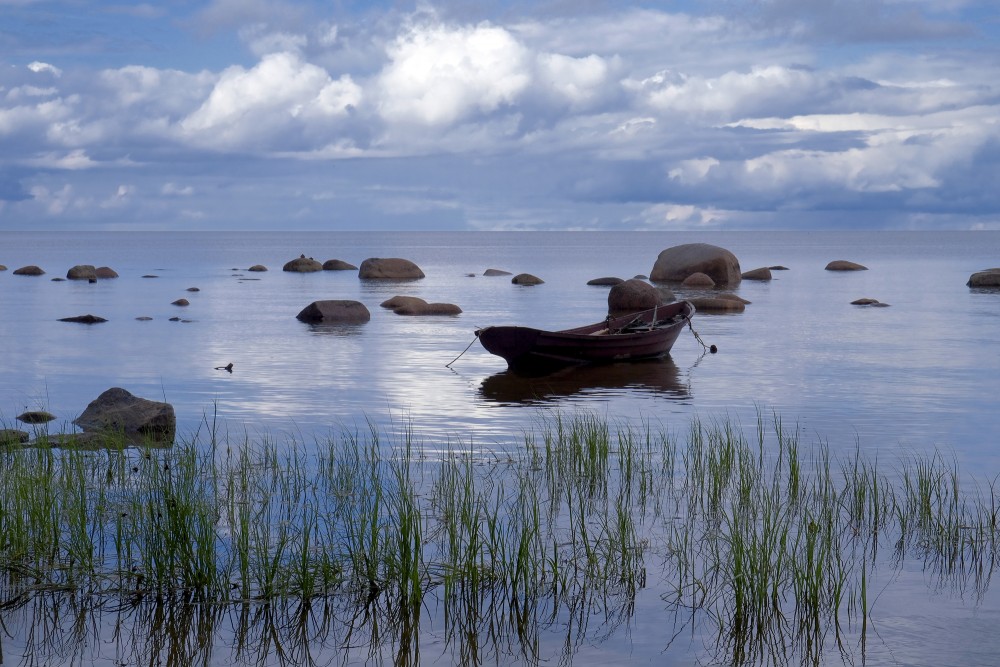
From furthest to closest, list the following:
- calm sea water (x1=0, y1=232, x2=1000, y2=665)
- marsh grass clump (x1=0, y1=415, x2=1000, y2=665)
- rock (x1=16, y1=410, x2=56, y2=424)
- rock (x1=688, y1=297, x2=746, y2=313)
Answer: rock (x1=688, y1=297, x2=746, y2=313) → rock (x1=16, y1=410, x2=56, y2=424) → calm sea water (x1=0, y1=232, x2=1000, y2=665) → marsh grass clump (x1=0, y1=415, x2=1000, y2=665)

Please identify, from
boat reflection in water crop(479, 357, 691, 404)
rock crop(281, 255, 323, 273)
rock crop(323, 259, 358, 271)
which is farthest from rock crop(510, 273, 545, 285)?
boat reflection in water crop(479, 357, 691, 404)

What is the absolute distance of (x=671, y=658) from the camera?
7.18 meters

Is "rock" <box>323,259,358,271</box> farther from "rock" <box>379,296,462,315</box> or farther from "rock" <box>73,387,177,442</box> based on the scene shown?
"rock" <box>73,387,177,442</box>

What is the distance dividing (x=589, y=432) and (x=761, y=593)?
5090 millimetres

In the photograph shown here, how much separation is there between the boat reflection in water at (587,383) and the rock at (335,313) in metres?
12.9

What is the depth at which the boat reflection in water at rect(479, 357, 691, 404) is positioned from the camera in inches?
811

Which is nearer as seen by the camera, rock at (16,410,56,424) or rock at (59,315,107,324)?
rock at (16,410,56,424)

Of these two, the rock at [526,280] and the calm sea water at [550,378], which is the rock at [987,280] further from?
the rock at [526,280]

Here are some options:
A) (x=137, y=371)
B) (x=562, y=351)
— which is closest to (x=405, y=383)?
(x=562, y=351)

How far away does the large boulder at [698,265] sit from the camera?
5972cm

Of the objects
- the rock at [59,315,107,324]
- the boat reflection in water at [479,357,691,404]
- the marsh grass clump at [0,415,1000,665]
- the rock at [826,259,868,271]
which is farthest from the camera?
the rock at [826,259,868,271]

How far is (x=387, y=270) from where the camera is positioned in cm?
6919

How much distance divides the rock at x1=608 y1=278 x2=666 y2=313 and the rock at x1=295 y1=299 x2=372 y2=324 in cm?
1005

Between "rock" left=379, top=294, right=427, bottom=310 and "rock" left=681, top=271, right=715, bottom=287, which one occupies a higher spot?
"rock" left=681, top=271, right=715, bottom=287
